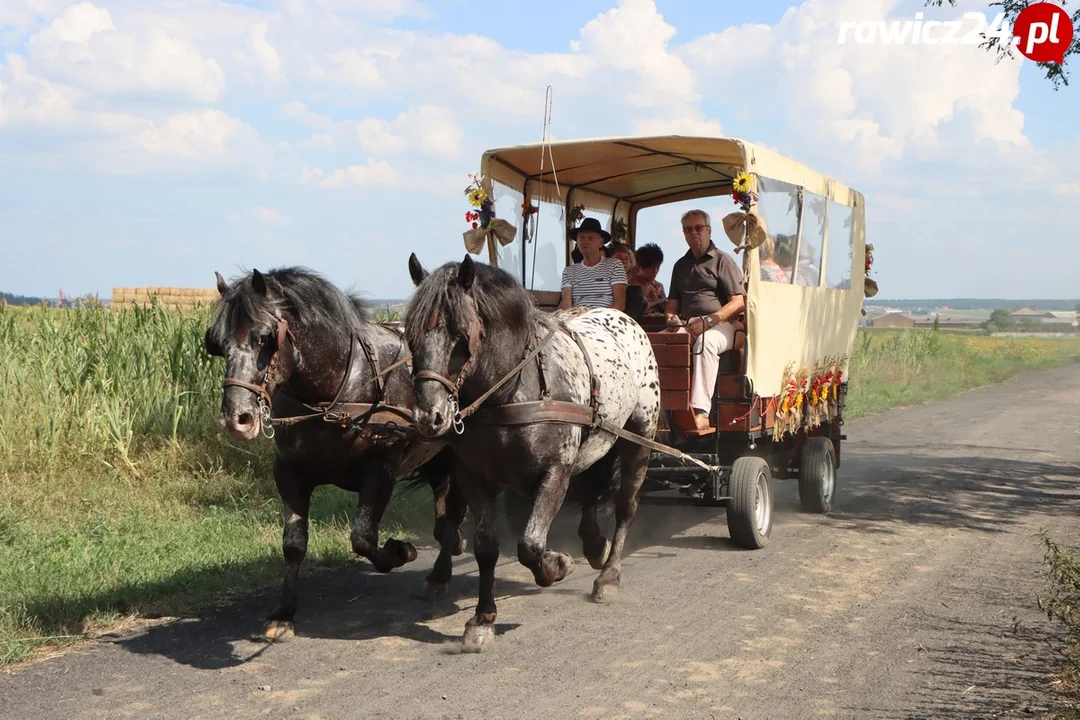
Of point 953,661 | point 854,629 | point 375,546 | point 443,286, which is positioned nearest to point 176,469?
point 375,546

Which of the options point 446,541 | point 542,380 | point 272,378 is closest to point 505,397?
point 542,380

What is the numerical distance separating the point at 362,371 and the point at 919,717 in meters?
3.25

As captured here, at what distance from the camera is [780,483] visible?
455 inches

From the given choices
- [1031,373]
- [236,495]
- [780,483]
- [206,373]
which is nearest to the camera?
[236,495]

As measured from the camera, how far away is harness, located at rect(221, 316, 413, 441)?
5300mm

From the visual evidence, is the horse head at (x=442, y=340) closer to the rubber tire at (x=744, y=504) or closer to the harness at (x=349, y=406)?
the harness at (x=349, y=406)

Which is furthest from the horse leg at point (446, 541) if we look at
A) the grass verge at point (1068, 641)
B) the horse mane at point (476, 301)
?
the grass verge at point (1068, 641)

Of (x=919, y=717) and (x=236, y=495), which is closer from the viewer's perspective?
(x=919, y=717)

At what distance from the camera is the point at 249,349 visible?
5.21 meters

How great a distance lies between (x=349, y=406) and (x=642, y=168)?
4.24m

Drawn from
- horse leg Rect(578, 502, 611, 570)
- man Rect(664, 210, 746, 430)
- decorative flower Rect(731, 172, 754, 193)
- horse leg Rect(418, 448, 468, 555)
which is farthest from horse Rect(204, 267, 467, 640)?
decorative flower Rect(731, 172, 754, 193)

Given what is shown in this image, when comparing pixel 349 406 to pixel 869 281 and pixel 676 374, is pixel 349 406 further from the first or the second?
pixel 869 281

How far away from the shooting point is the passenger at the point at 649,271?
8.99 meters

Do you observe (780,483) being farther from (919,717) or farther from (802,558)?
(919,717)
